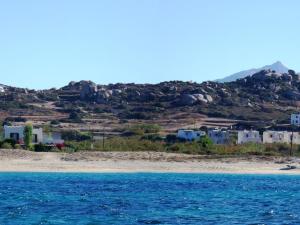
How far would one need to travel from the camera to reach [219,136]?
114m

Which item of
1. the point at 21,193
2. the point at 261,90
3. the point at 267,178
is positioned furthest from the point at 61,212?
the point at 261,90

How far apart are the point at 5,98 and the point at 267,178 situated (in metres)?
99.7

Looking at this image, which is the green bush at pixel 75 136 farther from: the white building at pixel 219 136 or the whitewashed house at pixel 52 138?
the white building at pixel 219 136

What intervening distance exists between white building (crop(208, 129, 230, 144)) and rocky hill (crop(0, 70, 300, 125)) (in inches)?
1093

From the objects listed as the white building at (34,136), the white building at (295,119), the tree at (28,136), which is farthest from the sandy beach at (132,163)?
the white building at (295,119)

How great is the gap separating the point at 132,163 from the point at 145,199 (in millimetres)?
31750

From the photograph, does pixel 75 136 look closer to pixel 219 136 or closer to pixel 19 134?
pixel 19 134

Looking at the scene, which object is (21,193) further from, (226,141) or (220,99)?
(220,99)

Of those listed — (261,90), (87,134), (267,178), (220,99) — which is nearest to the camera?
(267,178)

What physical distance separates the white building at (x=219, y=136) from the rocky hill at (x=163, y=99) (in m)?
27.8

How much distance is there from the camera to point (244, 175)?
255ft

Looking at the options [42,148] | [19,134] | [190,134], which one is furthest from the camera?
[190,134]

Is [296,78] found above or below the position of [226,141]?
above

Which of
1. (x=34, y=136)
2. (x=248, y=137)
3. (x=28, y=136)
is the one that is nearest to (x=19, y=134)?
(x=34, y=136)
